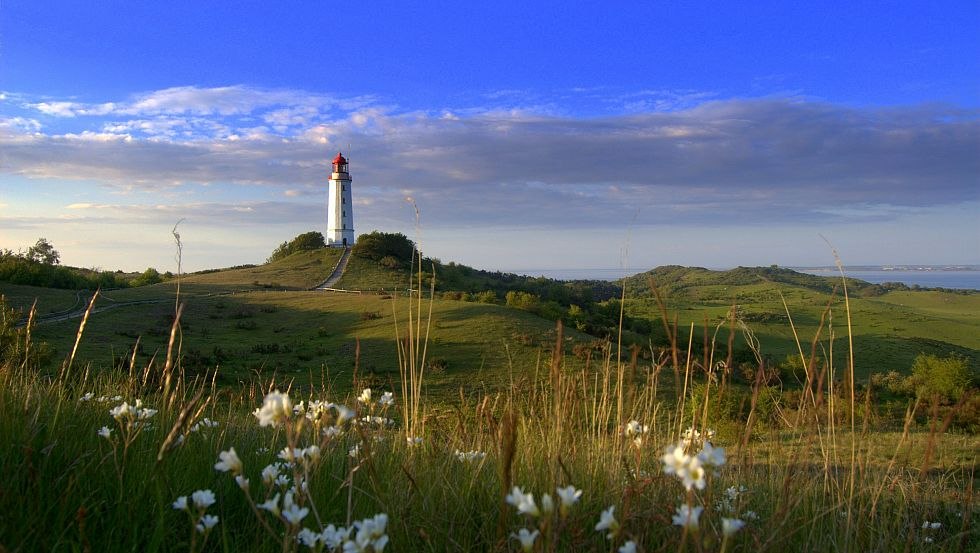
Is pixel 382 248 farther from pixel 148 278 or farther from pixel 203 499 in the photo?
pixel 203 499

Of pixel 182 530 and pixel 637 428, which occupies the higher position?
pixel 637 428

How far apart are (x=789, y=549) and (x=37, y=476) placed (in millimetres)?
2832

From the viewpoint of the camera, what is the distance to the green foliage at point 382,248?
5138cm

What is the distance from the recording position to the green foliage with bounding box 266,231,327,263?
196 ft

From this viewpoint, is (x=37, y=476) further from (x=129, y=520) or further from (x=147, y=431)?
(x=147, y=431)

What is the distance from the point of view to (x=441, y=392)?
55.4 feet

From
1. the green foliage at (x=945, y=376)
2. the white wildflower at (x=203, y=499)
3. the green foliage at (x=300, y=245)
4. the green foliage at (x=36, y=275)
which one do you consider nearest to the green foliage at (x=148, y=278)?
the green foliage at (x=36, y=275)

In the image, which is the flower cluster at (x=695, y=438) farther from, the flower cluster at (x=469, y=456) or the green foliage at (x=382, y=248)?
the green foliage at (x=382, y=248)

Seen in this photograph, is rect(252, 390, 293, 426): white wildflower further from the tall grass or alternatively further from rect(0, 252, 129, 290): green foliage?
rect(0, 252, 129, 290): green foliage

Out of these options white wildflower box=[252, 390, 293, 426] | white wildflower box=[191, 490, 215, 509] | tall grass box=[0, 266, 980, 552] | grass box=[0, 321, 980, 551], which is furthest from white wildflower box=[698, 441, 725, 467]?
white wildflower box=[191, 490, 215, 509]

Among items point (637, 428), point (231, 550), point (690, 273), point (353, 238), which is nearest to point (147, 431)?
point (231, 550)

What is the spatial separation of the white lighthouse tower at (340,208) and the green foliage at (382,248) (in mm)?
4781

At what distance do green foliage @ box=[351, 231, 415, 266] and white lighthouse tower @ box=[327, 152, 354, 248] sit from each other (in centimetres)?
A: 478

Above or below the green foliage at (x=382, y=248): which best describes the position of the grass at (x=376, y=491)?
below
